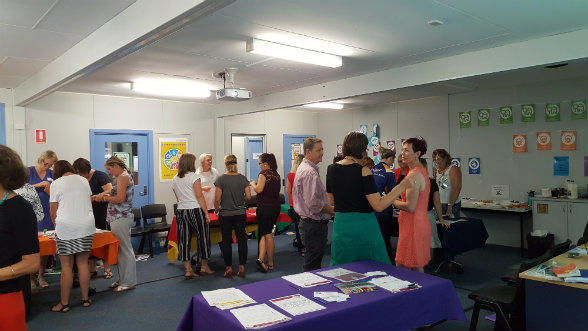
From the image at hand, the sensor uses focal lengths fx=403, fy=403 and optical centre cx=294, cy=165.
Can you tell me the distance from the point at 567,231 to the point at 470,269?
5.93 feet

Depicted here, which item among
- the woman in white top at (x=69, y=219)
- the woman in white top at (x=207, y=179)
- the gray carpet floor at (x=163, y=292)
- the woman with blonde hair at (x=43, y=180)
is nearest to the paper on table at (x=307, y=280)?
the gray carpet floor at (x=163, y=292)

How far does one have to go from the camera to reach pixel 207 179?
21.7 feet

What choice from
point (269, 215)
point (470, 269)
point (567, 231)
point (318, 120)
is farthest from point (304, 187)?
point (318, 120)

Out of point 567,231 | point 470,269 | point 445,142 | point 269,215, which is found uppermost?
point 445,142

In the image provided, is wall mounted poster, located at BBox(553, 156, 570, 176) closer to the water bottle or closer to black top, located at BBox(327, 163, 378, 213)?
black top, located at BBox(327, 163, 378, 213)

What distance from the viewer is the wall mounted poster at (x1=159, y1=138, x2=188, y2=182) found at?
7.79 meters

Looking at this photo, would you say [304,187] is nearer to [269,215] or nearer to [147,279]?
[269,215]

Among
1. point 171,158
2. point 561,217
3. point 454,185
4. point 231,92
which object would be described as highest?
point 231,92

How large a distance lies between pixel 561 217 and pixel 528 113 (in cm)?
178

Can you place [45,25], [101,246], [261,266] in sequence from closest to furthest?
[45,25] < [101,246] < [261,266]

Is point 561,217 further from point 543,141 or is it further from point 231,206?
point 231,206

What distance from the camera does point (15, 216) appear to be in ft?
5.97

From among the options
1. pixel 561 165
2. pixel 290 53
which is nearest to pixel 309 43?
pixel 290 53

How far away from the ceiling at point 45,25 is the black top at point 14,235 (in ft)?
5.91
